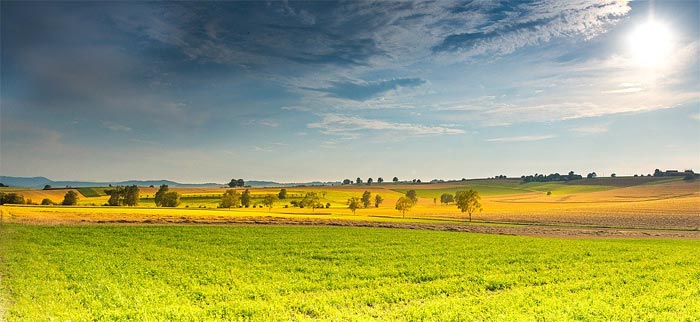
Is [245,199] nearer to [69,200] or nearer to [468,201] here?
[69,200]

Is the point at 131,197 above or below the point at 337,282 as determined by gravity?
above

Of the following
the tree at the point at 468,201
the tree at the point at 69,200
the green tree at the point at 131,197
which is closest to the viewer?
the tree at the point at 468,201

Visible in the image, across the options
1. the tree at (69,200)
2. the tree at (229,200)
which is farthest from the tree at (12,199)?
the tree at (229,200)

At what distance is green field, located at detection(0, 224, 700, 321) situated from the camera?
1379cm

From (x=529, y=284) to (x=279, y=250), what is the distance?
658 inches

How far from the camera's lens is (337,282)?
1862 centimetres

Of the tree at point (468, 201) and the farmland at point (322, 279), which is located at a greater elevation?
the tree at point (468, 201)

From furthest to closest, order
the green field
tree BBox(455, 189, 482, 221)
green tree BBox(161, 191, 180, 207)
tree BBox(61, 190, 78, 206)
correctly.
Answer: green tree BBox(161, 191, 180, 207)
tree BBox(61, 190, 78, 206)
tree BBox(455, 189, 482, 221)
the green field

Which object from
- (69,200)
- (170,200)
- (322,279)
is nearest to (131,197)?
(170,200)

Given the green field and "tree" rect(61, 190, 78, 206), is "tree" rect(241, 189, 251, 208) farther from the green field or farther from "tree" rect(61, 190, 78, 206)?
the green field

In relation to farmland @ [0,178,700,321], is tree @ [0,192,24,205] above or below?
above

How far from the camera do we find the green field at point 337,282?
13789mm

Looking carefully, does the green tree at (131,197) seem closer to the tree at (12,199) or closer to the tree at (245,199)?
the tree at (12,199)

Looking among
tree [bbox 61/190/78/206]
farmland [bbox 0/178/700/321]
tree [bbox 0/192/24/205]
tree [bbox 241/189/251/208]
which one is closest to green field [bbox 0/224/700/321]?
farmland [bbox 0/178/700/321]
